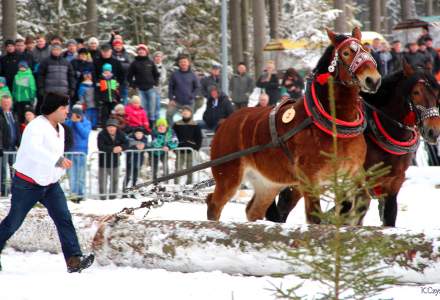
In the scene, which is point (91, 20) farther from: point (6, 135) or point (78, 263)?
point (78, 263)

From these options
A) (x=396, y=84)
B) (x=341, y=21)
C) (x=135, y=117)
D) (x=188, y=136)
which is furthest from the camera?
(x=341, y=21)

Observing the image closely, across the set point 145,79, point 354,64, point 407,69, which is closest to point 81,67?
point 145,79

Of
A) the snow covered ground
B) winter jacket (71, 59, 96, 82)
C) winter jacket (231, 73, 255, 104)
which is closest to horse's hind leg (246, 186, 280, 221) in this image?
the snow covered ground

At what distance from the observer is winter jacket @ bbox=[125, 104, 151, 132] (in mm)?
15572

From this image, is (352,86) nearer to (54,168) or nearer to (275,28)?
(54,168)

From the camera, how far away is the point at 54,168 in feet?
25.4

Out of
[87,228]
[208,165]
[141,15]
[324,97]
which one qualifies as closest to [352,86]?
[324,97]

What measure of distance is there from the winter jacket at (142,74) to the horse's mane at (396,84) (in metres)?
9.07

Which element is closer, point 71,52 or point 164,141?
point 164,141

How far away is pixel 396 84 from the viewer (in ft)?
29.5

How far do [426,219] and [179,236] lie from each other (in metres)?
5.17

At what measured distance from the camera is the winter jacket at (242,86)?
20094 mm

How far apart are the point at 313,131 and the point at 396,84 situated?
1.22 m

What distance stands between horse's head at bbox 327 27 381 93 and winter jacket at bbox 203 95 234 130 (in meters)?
9.13
